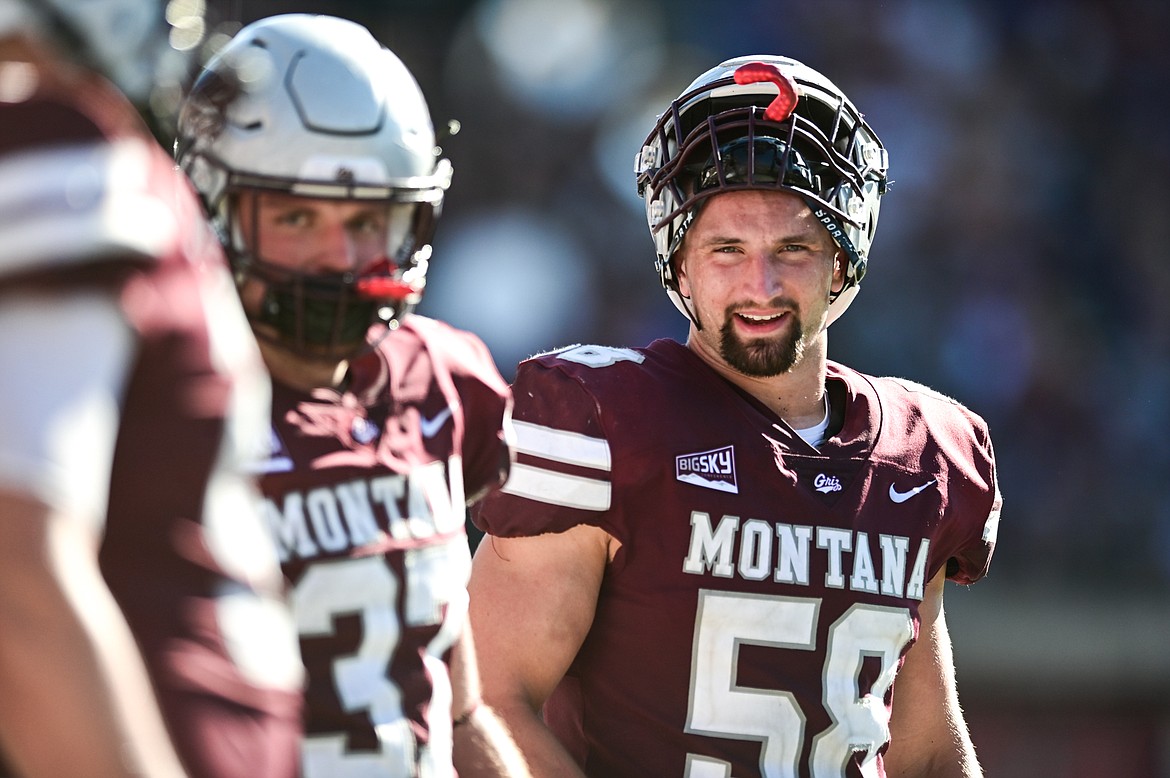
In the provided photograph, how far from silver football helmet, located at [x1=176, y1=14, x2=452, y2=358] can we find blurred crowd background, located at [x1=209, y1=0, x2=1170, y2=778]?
16.3 ft

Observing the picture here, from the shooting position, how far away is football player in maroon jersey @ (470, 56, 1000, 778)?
81.6 inches

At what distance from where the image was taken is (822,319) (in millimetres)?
2326

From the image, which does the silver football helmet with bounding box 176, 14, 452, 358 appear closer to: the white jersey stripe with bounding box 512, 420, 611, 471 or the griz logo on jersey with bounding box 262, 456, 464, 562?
the griz logo on jersey with bounding box 262, 456, 464, 562

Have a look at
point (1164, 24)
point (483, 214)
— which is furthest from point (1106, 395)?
point (483, 214)

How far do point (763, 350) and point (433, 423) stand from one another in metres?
0.68

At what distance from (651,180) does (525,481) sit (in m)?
0.58

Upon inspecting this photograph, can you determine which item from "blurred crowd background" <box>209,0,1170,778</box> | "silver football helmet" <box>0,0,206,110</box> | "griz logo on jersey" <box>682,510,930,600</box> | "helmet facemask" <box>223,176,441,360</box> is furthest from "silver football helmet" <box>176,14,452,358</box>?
"blurred crowd background" <box>209,0,1170,778</box>

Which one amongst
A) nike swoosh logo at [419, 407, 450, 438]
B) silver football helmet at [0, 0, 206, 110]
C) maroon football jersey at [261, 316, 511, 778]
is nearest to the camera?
silver football helmet at [0, 0, 206, 110]

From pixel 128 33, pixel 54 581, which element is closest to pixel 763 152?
pixel 128 33

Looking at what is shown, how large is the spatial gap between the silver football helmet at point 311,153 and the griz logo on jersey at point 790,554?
66 cm

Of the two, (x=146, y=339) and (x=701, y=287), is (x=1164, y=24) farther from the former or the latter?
(x=146, y=339)

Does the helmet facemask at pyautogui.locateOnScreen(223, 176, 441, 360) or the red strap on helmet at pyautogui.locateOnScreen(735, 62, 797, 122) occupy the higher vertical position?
the red strap on helmet at pyautogui.locateOnScreen(735, 62, 797, 122)

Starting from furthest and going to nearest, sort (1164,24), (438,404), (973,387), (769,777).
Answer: (1164,24) → (973,387) → (769,777) → (438,404)

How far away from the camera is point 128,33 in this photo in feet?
3.34
